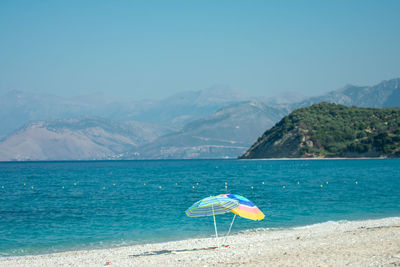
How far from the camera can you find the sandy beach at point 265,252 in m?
20.0

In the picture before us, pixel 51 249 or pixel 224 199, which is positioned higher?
pixel 224 199

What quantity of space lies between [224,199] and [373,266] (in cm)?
878

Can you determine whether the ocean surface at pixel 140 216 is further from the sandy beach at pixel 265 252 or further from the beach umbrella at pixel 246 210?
the beach umbrella at pixel 246 210

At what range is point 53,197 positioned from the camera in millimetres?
63969

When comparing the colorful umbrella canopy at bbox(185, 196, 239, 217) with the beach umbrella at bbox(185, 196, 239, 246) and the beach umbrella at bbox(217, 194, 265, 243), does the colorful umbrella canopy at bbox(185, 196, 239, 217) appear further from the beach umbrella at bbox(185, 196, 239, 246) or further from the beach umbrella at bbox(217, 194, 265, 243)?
the beach umbrella at bbox(217, 194, 265, 243)

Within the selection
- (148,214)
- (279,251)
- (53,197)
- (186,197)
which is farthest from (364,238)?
(53,197)

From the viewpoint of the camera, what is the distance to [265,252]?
75.9 ft

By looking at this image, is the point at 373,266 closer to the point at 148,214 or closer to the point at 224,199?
the point at 224,199

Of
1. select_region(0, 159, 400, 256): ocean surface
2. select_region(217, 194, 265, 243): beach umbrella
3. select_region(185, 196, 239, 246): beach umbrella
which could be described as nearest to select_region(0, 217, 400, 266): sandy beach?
select_region(217, 194, 265, 243): beach umbrella

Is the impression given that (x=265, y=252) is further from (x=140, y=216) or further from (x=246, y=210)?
(x=140, y=216)

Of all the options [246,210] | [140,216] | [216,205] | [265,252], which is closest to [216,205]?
[216,205]

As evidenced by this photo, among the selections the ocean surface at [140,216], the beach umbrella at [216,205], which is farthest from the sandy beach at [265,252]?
the ocean surface at [140,216]

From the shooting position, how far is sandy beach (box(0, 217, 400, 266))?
65.5 feet

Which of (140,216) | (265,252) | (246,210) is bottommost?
(140,216)
